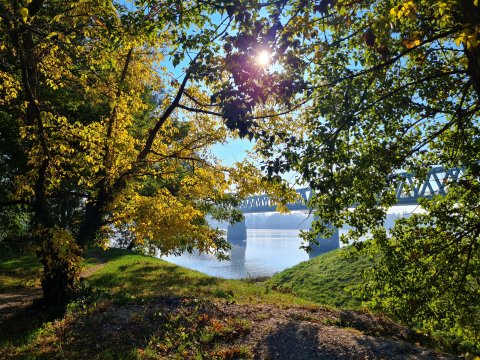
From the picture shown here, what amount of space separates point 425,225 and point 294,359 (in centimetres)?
506

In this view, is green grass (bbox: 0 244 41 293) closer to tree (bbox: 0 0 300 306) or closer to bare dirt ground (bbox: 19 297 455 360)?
tree (bbox: 0 0 300 306)

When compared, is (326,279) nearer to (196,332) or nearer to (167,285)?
(167,285)

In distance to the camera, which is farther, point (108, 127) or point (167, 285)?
point (167, 285)

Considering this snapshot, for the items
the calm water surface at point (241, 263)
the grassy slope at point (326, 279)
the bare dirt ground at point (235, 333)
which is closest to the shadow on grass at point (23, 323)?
the bare dirt ground at point (235, 333)

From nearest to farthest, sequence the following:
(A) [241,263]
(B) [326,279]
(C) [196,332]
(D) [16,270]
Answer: (C) [196,332] < (D) [16,270] < (B) [326,279] < (A) [241,263]

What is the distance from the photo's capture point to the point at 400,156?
8438 mm

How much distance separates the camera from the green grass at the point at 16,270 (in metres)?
15.9

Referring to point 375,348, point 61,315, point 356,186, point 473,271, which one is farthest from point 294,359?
point 61,315

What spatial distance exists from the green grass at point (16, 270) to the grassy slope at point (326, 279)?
1180cm

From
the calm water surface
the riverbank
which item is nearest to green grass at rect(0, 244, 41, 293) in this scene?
the riverbank

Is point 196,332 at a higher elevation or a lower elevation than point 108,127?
lower

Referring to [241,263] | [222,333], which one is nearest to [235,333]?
[222,333]

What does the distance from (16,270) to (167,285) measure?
29.6ft

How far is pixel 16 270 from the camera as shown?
61.4 feet
